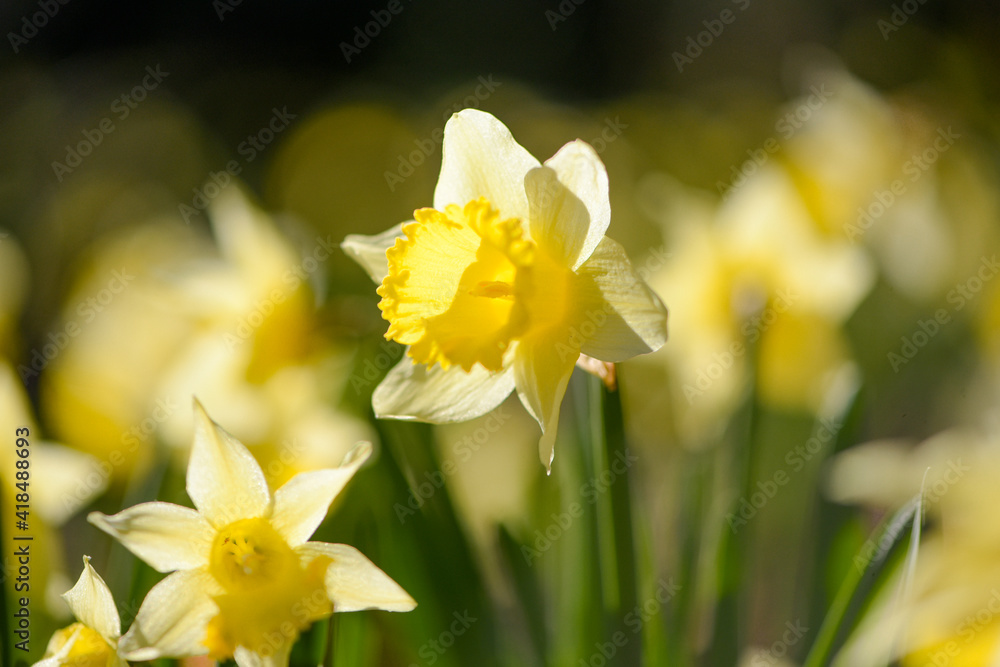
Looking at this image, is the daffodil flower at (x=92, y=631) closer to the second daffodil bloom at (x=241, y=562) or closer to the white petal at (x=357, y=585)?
the second daffodil bloom at (x=241, y=562)

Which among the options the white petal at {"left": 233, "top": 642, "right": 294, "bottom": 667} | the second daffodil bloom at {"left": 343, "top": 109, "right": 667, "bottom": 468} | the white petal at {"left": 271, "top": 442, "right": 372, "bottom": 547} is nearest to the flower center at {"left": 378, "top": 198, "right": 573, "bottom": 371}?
the second daffodil bloom at {"left": 343, "top": 109, "right": 667, "bottom": 468}

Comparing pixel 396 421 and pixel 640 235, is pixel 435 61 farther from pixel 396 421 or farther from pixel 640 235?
pixel 396 421

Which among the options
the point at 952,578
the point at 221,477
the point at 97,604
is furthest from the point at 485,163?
the point at 952,578

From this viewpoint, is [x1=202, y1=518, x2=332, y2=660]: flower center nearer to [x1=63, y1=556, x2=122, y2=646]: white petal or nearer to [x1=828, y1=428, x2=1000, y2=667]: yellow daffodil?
[x1=63, y1=556, x2=122, y2=646]: white petal

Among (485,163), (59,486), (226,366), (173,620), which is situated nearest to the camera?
(173,620)

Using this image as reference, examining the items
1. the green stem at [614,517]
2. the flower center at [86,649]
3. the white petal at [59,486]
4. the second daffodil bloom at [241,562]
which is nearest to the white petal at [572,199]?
the green stem at [614,517]

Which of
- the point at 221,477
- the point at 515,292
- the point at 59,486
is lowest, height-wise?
the point at 59,486

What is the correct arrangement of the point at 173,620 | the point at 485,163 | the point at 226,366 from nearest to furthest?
1. the point at 173,620
2. the point at 485,163
3. the point at 226,366

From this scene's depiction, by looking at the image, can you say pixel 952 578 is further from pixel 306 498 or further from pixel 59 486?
pixel 59 486
